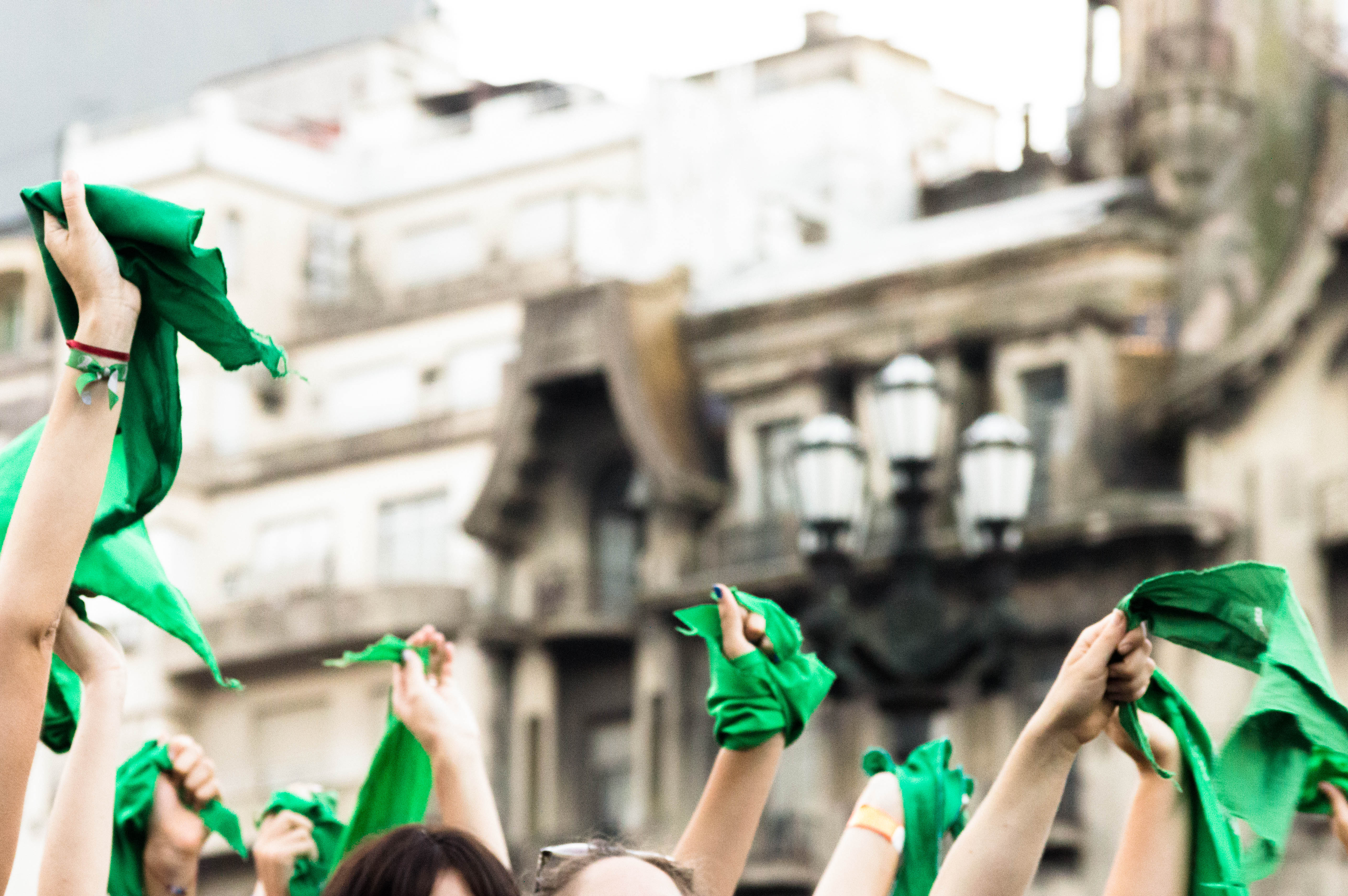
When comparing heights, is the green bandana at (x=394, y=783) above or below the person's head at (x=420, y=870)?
above

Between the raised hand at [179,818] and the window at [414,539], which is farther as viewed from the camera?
the window at [414,539]

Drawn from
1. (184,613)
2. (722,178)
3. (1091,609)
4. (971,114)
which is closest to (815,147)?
(722,178)

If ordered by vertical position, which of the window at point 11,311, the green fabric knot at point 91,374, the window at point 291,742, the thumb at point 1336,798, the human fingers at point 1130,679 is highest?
the window at point 11,311

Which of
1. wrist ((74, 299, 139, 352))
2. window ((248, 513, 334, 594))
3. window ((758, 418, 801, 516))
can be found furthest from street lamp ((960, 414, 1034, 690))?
window ((248, 513, 334, 594))

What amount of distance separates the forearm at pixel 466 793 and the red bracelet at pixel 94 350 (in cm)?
124

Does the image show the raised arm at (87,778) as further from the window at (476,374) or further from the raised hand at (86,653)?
the window at (476,374)

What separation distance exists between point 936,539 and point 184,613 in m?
21.5

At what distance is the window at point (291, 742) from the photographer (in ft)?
111

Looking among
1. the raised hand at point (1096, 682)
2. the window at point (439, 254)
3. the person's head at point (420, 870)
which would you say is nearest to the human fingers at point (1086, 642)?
the raised hand at point (1096, 682)

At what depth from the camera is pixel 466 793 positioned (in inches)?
159

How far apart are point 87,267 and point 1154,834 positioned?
169 cm

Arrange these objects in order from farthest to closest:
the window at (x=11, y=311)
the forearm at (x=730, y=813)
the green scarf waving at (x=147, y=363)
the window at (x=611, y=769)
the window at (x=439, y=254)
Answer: the window at (x=11, y=311) → the window at (x=439, y=254) → the window at (x=611, y=769) → the forearm at (x=730, y=813) → the green scarf waving at (x=147, y=363)

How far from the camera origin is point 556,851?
301 cm

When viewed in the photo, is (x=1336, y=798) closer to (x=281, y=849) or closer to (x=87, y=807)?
(x=281, y=849)
